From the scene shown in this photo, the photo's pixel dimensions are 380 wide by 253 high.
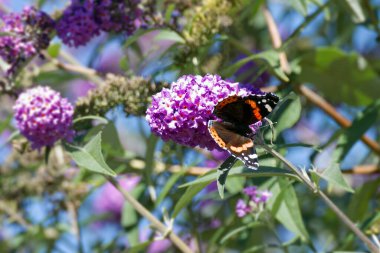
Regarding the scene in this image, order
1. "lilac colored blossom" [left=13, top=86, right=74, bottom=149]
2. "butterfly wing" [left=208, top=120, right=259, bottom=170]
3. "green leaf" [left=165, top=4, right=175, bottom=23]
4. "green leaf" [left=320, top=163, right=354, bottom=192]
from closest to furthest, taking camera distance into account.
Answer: "butterfly wing" [left=208, top=120, right=259, bottom=170], "green leaf" [left=320, top=163, right=354, bottom=192], "lilac colored blossom" [left=13, top=86, right=74, bottom=149], "green leaf" [left=165, top=4, right=175, bottom=23]

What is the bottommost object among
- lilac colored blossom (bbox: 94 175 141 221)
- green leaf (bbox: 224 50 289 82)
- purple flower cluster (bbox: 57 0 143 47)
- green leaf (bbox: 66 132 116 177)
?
lilac colored blossom (bbox: 94 175 141 221)

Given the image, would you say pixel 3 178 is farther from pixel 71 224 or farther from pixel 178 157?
Result: pixel 178 157

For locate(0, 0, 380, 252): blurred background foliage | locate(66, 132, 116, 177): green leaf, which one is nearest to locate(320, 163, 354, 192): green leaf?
locate(0, 0, 380, 252): blurred background foliage

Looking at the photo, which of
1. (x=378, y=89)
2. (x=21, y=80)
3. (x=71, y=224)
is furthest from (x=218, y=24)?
(x=71, y=224)

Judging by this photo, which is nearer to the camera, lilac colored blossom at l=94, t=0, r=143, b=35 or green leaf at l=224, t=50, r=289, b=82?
green leaf at l=224, t=50, r=289, b=82

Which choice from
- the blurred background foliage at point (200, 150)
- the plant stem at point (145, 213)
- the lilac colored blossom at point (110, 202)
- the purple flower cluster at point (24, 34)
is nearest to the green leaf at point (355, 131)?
the blurred background foliage at point (200, 150)

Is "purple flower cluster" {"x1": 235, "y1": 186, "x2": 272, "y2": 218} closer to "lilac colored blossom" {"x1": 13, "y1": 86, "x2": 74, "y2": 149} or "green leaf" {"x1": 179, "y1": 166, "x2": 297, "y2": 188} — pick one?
"green leaf" {"x1": 179, "y1": 166, "x2": 297, "y2": 188}

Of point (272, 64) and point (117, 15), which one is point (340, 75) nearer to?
point (272, 64)

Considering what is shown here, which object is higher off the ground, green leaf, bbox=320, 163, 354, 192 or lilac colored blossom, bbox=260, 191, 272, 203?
green leaf, bbox=320, 163, 354, 192
